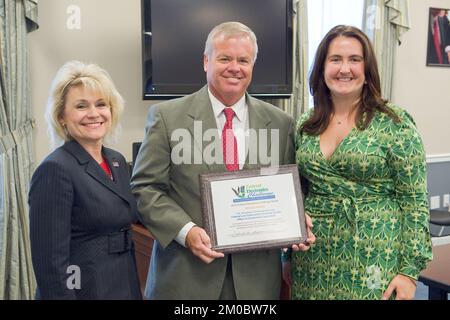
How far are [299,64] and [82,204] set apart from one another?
281 cm

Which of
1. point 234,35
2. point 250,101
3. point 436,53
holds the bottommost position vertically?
point 250,101

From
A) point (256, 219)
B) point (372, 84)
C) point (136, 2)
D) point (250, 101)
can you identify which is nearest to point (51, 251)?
point (256, 219)

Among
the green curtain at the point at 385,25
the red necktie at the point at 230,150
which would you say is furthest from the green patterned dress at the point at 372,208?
the green curtain at the point at 385,25

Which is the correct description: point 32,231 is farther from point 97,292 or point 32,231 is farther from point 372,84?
point 372,84

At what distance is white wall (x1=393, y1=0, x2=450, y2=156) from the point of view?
4.83 m

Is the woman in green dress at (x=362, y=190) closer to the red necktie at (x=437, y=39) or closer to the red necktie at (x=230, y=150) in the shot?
the red necktie at (x=230, y=150)

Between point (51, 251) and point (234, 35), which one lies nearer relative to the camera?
point (51, 251)

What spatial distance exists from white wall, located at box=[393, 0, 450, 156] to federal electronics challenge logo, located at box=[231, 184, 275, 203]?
3.46 meters

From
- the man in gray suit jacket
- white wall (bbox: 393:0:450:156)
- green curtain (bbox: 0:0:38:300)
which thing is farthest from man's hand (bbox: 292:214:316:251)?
white wall (bbox: 393:0:450:156)

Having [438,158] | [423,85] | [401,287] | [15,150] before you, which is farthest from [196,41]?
[438,158]

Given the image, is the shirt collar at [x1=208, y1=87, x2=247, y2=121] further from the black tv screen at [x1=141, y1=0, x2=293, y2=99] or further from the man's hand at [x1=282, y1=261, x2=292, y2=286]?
the black tv screen at [x1=141, y1=0, x2=293, y2=99]

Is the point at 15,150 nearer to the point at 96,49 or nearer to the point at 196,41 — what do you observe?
the point at 96,49

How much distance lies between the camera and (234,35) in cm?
165

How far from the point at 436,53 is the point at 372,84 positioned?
3690 millimetres
